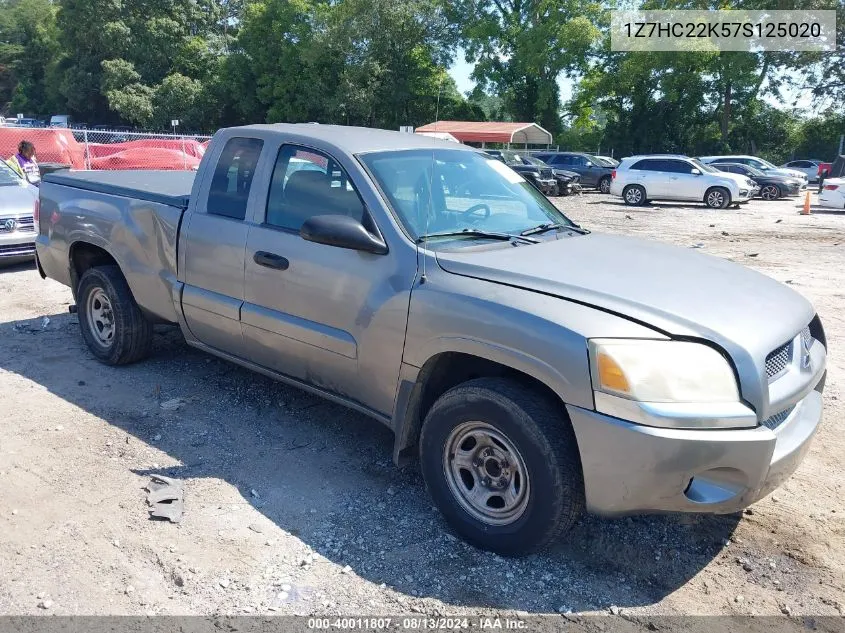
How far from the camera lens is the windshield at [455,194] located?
12.4 ft

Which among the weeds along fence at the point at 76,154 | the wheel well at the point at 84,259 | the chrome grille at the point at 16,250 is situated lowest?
the chrome grille at the point at 16,250

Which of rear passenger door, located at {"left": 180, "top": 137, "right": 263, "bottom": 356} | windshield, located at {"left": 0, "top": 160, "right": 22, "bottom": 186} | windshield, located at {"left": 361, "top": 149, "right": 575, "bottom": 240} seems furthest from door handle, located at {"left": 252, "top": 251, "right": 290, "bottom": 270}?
windshield, located at {"left": 0, "top": 160, "right": 22, "bottom": 186}

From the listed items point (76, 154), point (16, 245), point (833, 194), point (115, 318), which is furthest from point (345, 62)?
point (115, 318)

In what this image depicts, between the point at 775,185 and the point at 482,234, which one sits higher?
the point at 482,234

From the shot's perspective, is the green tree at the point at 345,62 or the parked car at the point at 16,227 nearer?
the parked car at the point at 16,227

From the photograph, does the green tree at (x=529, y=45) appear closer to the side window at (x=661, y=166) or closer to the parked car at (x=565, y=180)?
the parked car at (x=565, y=180)

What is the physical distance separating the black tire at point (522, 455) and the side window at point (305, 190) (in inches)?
48.8

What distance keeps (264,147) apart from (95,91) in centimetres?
6401

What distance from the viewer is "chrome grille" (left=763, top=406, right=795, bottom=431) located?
2919mm

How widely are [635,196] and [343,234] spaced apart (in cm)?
2226

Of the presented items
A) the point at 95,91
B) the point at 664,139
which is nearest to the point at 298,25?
the point at 95,91

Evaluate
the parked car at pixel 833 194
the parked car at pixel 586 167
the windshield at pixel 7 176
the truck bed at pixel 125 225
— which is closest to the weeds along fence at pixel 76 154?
the windshield at pixel 7 176

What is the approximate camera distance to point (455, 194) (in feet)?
13.5

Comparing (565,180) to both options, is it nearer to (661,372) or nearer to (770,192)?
(770,192)
